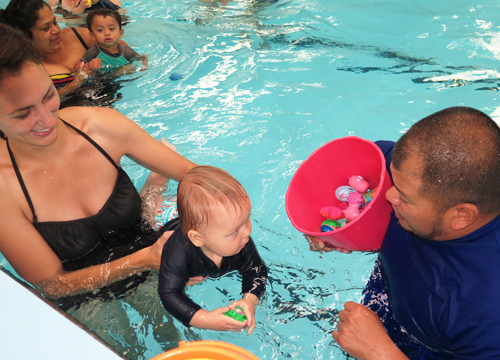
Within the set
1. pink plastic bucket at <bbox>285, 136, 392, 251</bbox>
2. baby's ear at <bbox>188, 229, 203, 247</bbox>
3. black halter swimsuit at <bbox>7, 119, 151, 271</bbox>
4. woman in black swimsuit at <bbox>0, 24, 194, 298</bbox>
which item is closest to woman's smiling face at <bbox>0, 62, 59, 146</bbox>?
woman in black swimsuit at <bbox>0, 24, 194, 298</bbox>

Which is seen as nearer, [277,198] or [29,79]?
[29,79]

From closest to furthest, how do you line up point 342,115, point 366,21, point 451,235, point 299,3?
point 451,235 < point 342,115 < point 366,21 < point 299,3

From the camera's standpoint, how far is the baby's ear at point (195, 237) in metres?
1.85

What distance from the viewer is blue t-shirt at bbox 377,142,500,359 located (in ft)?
4.74

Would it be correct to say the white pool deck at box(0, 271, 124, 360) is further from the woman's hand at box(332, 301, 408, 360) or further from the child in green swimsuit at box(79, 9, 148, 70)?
the child in green swimsuit at box(79, 9, 148, 70)

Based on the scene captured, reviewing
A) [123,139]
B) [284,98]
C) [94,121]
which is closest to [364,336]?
[123,139]

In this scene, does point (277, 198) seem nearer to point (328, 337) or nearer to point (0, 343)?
point (328, 337)

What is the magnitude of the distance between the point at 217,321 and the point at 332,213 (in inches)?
40.9

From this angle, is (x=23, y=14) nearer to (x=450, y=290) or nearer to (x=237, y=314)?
(x=237, y=314)

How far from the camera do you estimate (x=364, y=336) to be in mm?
1712

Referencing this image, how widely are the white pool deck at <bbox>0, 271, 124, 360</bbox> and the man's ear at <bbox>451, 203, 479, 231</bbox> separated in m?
1.23

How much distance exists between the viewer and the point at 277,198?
3473mm

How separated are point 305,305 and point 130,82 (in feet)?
11.4

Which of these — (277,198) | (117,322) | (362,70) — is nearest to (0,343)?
(117,322)
